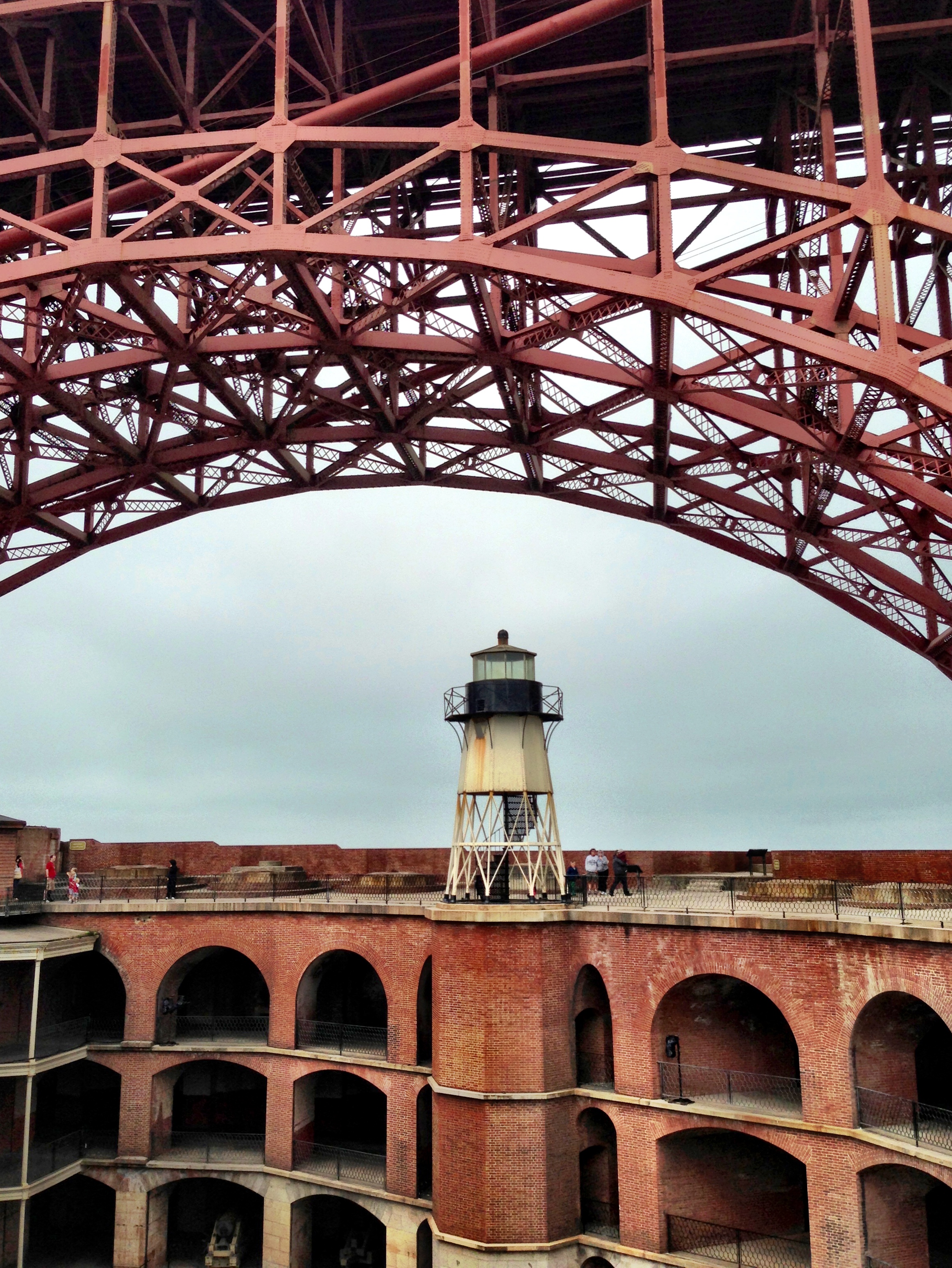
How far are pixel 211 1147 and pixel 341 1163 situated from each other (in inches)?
158

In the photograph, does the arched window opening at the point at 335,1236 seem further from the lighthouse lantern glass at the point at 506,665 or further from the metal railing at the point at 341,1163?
the lighthouse lantern glass at the point at 506,665

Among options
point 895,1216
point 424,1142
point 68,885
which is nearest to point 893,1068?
point 895,1216

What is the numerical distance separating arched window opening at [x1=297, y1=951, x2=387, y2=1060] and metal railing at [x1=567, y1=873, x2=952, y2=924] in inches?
289

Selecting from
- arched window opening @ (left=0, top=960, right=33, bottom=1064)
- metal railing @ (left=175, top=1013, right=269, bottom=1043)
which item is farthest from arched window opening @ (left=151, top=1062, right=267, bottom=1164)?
arched window opening @ (left=0, top=960, right=33, bottom=1064)

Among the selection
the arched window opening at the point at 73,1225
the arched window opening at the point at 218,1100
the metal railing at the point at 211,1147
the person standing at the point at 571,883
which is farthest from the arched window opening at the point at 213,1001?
the person standing at the point at 571,883

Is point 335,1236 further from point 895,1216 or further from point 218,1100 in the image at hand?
point 895,1216

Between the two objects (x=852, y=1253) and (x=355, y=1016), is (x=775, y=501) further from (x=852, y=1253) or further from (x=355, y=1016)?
(x=355, y=1016)

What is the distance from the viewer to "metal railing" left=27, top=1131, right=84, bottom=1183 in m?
27.0

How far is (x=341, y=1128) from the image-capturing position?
103ft

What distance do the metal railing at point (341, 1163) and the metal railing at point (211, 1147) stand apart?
1.27 metres

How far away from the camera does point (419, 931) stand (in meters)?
26.7

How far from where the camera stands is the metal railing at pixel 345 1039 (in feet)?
90.9

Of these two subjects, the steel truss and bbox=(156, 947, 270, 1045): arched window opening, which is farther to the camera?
bbox=(156, 947, 270, 1045): arched window opening

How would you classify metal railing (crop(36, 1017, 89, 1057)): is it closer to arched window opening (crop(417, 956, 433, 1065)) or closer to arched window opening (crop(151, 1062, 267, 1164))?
arched window opening (crop(151, 1062, 267, 1164))
